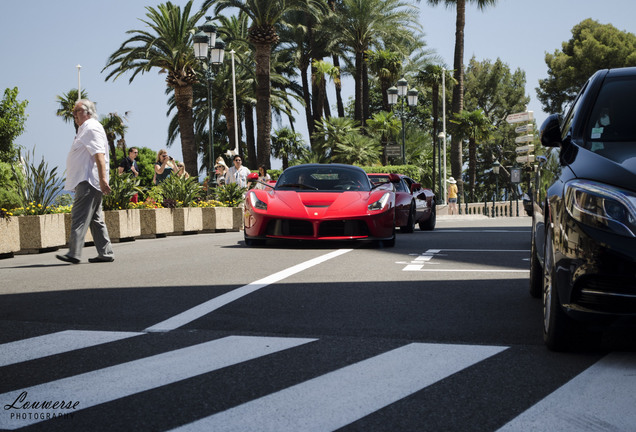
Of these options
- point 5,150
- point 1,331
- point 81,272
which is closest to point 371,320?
point 1,331

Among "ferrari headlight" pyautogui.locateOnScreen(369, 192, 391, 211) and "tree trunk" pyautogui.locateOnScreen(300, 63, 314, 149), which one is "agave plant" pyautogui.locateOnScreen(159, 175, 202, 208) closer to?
"ferrari headlight" pyautogui.locateOnScreen(369, 192, 391, 211)

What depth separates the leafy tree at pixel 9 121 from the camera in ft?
142

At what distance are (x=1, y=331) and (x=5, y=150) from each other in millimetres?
42088

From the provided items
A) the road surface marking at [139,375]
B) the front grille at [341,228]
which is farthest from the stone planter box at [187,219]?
the road surface marking at [139,375]

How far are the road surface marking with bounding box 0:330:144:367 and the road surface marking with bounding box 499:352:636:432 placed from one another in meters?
2.57

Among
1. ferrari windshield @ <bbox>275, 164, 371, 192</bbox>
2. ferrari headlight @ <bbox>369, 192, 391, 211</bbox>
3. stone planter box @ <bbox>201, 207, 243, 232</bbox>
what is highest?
ferrari windshield @ <bbox>275, 164, 371, 192</bbox>

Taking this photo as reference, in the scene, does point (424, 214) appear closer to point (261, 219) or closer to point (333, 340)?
point (261, 219)

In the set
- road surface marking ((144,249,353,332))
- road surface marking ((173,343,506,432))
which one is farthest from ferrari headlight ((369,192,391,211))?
road surface marking ((173,343,506,432))

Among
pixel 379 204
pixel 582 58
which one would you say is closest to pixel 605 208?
pixel 379 204

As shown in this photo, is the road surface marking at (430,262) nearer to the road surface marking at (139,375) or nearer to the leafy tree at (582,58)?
the road surface marking at (139,375)

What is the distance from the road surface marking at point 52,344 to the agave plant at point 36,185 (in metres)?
7.84

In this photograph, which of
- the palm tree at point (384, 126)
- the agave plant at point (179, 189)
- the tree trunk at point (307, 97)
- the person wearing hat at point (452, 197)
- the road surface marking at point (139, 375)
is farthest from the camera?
the tree trunk at point (307, 97)

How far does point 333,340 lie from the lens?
4758 millimetres

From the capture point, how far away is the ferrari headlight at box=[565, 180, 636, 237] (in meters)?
3.65
